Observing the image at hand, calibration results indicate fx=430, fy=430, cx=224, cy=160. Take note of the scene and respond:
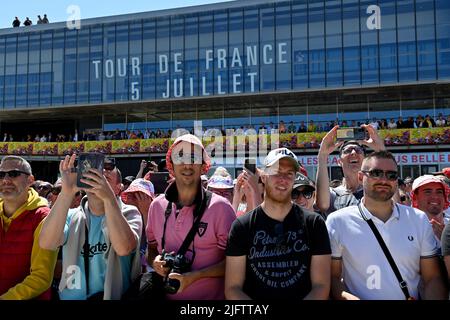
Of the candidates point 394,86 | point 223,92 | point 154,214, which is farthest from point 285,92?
point 154,214

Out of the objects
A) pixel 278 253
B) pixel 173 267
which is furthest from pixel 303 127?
pixel 173 267

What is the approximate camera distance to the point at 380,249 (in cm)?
289

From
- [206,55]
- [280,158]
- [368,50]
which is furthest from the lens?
[206,55]

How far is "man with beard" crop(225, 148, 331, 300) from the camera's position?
2775mm

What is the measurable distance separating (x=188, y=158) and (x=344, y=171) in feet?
6.91

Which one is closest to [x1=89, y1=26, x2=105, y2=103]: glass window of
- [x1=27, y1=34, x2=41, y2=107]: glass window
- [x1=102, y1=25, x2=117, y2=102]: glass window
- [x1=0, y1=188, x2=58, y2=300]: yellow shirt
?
[x1=102, y1=25, x2=117, y2=102]: glass window

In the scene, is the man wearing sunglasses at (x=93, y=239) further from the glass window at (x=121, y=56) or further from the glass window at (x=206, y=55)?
the glass window at (x=121, y=56)

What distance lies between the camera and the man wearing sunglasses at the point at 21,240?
126 inches

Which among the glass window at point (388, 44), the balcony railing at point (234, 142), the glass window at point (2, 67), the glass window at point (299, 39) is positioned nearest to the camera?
the balcony railing at point (234, 142)

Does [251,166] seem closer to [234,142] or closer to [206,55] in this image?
[234,142]

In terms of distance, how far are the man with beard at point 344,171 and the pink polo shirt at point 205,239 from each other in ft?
4.21

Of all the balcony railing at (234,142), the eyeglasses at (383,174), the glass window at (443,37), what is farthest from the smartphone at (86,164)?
the glass window at (443,37)
